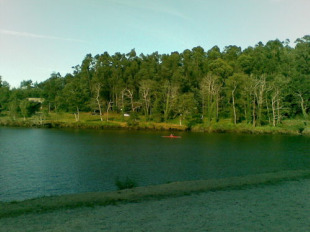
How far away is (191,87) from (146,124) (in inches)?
884

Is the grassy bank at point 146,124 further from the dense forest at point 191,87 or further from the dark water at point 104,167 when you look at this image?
the dark water at point 104,167

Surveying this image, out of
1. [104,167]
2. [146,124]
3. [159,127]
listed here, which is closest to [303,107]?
[159,127]

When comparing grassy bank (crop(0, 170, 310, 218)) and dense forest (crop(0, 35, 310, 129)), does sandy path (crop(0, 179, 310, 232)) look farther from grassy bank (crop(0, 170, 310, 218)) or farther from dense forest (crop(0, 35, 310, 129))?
dense forest (crop(0, 35, 310, 129))

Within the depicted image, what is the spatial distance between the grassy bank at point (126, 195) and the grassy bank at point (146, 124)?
200 ft

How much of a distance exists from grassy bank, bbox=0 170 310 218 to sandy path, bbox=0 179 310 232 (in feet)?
2.33

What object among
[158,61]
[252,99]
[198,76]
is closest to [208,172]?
[252,99]

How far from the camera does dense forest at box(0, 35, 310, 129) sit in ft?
272

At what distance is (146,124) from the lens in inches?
3332

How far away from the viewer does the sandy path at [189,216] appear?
9664 millimetres

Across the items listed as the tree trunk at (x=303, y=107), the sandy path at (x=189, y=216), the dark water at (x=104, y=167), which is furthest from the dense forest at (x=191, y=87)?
the sandy path at (x=189, y=216)

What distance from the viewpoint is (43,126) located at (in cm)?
8369

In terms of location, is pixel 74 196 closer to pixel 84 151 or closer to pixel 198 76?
pixel 84 151

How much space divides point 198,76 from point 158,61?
1939 centimetres

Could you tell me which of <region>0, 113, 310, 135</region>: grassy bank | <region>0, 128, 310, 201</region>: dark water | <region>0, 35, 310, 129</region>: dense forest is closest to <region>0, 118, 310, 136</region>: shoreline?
<region>0, 113, 310, 135</region>: grassy bank
